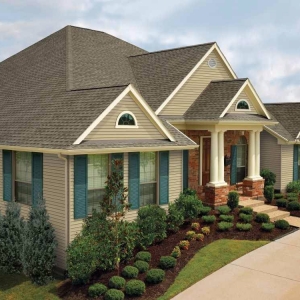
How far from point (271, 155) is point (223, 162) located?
250 inches

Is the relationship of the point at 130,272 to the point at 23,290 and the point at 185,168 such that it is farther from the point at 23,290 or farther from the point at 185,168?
the point at 185,168

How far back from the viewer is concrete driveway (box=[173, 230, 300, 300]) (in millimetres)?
12180

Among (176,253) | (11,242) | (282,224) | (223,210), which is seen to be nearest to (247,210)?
(223,210)

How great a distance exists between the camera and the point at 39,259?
1405 centimetres

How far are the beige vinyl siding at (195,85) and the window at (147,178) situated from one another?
4.00 m

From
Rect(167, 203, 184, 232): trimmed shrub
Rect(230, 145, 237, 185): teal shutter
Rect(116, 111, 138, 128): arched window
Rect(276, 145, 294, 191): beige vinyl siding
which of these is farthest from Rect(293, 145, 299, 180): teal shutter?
Rect(116, 111, 138, 128): arched window

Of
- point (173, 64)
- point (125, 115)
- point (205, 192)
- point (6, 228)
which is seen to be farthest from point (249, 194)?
point (6, 228)

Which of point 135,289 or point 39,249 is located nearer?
point 135,289

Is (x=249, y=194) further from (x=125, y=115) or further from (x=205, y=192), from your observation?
(x=125, y=115)

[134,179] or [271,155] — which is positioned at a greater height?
[271,155]

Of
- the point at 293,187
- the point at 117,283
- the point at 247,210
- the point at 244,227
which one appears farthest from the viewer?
the point at 293,187

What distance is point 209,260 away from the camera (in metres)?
14.5

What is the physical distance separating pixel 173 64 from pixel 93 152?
10.3 meters

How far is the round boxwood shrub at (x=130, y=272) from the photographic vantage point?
43.5 ft
